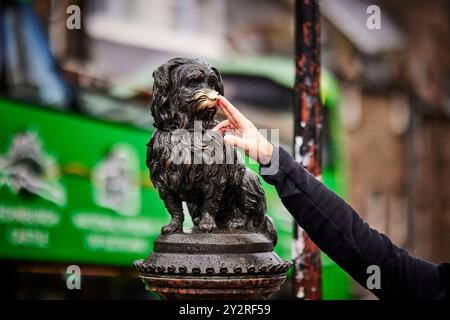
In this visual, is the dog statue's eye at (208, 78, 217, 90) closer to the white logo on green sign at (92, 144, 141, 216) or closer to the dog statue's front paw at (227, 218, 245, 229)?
the dog statue's front paw at (227, 218, 245, 229)

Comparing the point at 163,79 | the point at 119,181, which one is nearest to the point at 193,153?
the point at 163,79

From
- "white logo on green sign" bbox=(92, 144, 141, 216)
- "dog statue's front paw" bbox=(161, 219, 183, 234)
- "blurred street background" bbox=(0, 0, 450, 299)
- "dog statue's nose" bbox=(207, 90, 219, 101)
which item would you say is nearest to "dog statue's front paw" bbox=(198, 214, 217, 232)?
"dog statue's front paw" bbox=(161, 219, 183, 234)

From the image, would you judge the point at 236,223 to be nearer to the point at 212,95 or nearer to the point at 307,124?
the point at 212,95

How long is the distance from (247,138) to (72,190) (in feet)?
18.5

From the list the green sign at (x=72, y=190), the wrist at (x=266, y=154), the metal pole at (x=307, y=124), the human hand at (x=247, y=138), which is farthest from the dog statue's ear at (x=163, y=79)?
the green sign at (x=72, y=190)

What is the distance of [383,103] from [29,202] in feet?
32.0

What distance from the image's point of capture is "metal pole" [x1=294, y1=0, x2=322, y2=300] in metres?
4.26

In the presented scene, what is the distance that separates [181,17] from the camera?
35.7ft

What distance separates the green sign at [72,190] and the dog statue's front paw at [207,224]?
4593mm

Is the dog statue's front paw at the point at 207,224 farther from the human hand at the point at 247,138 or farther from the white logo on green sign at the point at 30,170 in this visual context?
the white logo on green sign at the point at 30,170

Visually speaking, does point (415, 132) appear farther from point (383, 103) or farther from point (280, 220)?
point (280, 220)

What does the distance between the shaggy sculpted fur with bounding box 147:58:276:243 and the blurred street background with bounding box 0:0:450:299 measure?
2021 mm

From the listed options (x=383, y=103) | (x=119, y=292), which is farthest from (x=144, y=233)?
(x=383, y=103)

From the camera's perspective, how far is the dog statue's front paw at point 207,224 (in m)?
3.30
